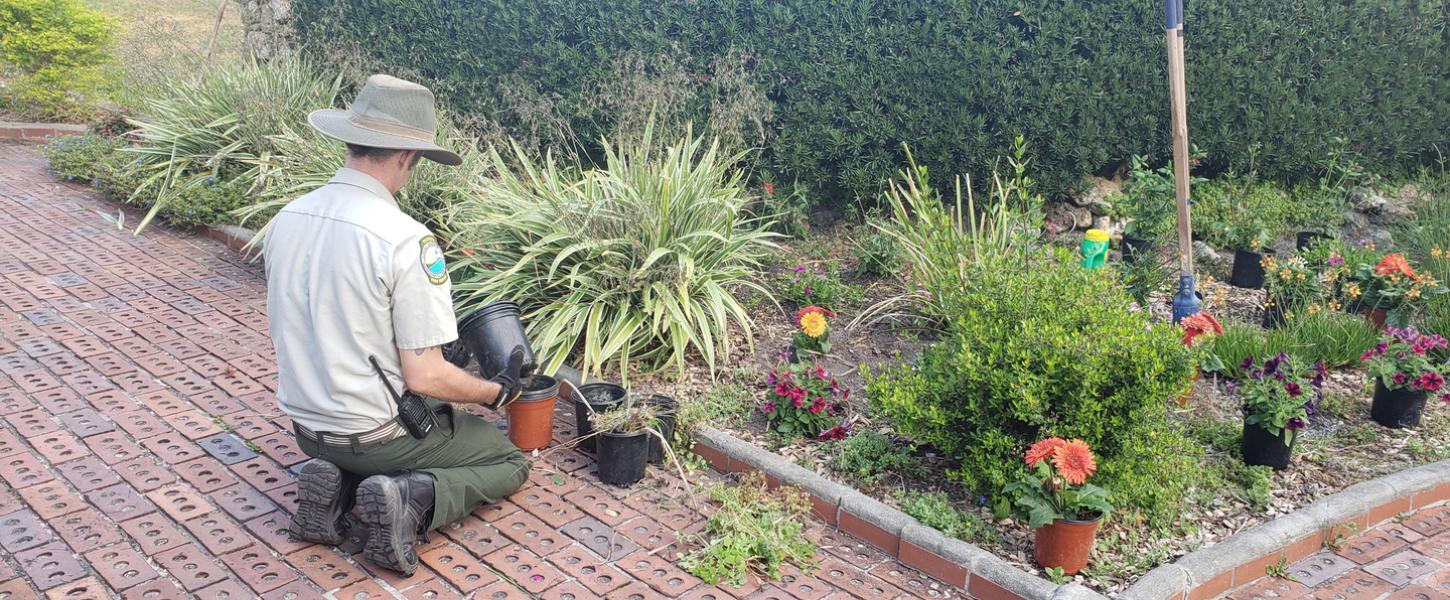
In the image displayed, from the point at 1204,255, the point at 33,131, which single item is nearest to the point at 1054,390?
the point at 1204,255

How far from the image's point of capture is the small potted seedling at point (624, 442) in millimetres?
4070

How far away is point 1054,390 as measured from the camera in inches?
144

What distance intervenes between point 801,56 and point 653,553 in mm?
4302

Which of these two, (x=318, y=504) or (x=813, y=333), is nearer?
(x=318, y=504)

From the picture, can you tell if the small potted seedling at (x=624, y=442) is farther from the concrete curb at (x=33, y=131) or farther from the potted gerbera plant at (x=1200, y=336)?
the concrete curb at (x=33, y=131)

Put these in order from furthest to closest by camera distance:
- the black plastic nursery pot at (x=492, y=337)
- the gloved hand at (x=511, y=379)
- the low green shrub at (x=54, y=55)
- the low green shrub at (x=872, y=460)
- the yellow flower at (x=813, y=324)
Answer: the low green shrub at (x=54, y=55) < the yellow flower at (x=813, y=324) < the low green shrub at (x=872, y=460) < the black plastic nursery pot at (x=492, y=337) < the gloved hand at (x=511, y=379)

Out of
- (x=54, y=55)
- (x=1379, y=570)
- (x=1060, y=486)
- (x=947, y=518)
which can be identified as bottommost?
(x=1379, y=570)

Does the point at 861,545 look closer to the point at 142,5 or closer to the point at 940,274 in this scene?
the point at 940,274

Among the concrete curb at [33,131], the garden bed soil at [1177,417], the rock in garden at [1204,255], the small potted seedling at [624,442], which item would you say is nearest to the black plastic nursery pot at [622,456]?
the small potted seedling at [624,442]

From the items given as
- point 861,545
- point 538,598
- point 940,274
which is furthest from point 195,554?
point 940,274

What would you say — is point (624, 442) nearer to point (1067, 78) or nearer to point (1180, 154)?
point (1180, 154)

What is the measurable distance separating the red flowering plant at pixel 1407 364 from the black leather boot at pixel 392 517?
3983 mm

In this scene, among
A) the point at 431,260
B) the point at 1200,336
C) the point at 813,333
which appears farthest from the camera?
the point at 813,333

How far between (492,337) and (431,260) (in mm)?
624
